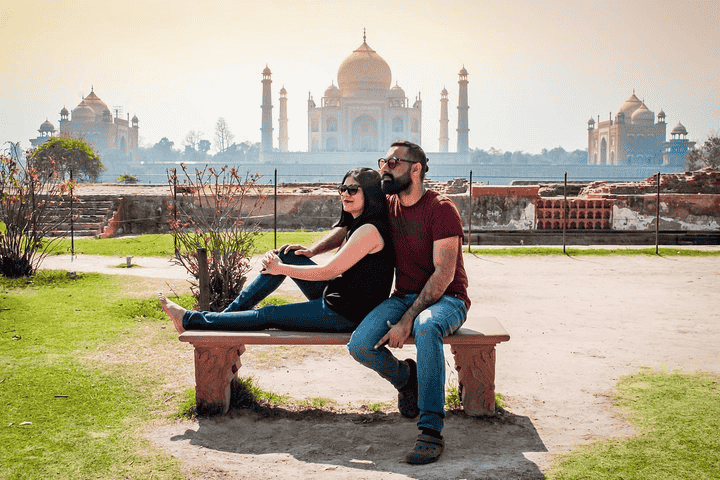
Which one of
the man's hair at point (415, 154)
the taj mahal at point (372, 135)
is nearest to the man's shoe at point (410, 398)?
the man's hair at point (415, 154)

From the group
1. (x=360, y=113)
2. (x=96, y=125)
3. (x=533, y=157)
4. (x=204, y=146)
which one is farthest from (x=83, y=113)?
(x=533, y=157)

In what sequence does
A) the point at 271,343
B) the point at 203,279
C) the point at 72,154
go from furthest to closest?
the point at 72,154, the point at 203,279, the point at 271,343

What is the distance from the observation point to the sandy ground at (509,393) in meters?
2.40

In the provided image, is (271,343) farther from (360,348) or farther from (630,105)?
(630,105)

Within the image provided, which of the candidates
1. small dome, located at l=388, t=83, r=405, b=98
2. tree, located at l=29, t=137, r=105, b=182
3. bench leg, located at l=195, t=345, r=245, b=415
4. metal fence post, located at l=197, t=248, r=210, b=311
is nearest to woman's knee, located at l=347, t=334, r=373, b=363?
bench leg, located at l=195, t=345, r=245, b=415

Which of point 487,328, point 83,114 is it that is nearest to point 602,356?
point 487,328

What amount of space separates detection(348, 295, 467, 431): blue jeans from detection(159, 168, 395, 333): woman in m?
0.10

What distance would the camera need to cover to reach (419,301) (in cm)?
263

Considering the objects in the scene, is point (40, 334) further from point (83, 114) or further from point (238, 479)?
point (83, 114)

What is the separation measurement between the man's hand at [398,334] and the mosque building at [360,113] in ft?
167

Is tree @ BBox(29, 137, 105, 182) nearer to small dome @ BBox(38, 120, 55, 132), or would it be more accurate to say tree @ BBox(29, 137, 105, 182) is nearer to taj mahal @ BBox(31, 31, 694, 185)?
taj mahal @ BBox(31, 31, 694, 185)

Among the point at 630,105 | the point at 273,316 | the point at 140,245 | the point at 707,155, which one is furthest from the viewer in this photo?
the point at 630,105

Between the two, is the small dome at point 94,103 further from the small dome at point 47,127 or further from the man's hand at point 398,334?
the man's hand at point 398,334

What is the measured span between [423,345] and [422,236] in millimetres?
409
